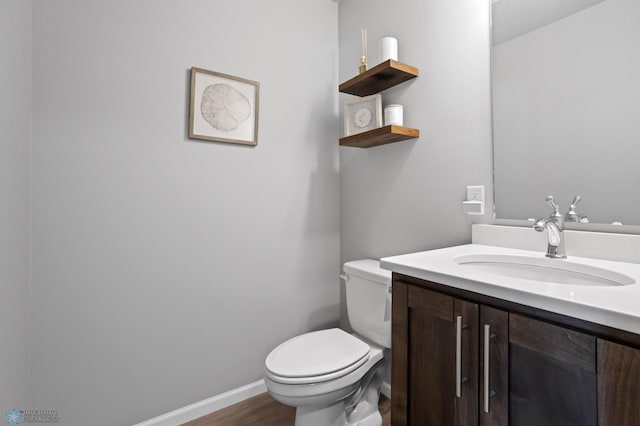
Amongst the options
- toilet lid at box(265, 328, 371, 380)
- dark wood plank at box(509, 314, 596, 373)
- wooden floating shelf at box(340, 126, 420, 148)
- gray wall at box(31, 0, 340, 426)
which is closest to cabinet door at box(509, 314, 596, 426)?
dark wood plank at box(509, 314, 596, 373)

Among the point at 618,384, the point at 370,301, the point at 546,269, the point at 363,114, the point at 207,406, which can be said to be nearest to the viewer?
the point at 618,384

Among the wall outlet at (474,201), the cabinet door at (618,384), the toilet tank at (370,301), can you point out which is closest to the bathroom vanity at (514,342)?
the cabinet door at (618,384)

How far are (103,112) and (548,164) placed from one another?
1.87 meters

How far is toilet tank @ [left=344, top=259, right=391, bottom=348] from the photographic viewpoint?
56.1 inches

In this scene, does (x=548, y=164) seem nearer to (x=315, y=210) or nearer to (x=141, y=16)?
(x=315, y=210)

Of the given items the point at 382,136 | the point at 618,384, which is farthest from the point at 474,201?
the point at 618,384

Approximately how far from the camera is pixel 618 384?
56 centimetres

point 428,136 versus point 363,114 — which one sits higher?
point 363,114

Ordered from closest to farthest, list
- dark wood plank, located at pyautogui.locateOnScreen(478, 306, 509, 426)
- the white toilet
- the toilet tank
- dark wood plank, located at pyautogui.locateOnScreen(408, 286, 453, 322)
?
dark wood plank, located at pyautogui.locateOnScreen(478, 306, 509, 426) → dark wood plank, located at pyautogui.locateOnScreen(408, 286, 453, 322) → the white toilet → the toilet tank

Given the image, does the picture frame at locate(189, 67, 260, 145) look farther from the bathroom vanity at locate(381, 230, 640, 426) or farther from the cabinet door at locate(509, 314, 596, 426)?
the cabinet door at locate(509, 314, 596, 426)

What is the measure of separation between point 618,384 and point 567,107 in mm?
941

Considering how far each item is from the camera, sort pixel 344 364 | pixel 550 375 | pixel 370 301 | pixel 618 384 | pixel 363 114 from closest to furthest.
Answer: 1. pixel 618 384
2. pixel 550 375
3. pixel 344 364
4. pixel 370 301
5. pixel 363 114

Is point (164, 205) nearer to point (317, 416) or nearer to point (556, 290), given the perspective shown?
point (317, 416)

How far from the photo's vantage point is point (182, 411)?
1544 mm
